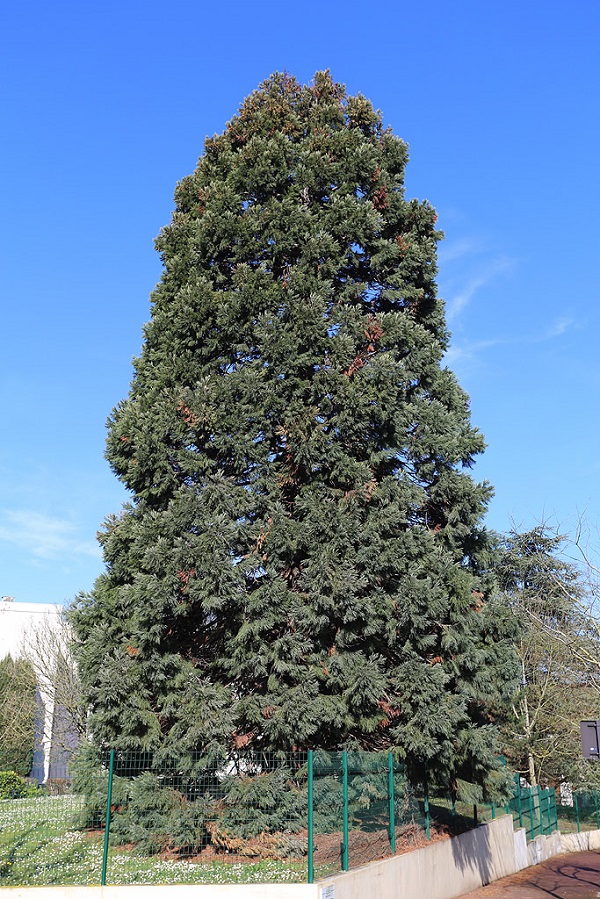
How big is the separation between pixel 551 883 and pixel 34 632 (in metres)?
22.5

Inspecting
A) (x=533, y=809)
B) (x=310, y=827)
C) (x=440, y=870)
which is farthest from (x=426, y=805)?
(x=533, y=809)

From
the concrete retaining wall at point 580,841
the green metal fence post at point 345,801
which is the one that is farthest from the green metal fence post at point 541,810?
the green metal fence post at point 345,801

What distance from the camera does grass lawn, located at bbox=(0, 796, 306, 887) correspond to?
9.91 metres

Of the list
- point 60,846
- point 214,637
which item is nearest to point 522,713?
point 214,637

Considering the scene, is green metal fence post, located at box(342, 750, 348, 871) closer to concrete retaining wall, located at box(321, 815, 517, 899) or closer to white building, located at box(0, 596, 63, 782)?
concrete retaining wall, located at box(321, 815, 517, 899)

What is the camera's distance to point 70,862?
→ 1040cm

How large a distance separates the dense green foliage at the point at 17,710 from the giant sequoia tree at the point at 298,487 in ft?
49.5

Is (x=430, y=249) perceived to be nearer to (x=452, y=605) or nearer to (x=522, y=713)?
(x=452, y=605)

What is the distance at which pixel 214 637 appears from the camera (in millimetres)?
12938

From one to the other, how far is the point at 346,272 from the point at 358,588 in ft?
21.1

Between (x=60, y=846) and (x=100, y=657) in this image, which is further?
(x=100, y=657)

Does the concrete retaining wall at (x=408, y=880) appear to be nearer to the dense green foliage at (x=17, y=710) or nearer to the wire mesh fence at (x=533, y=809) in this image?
the wire mesh fence at (x=533, y=809)

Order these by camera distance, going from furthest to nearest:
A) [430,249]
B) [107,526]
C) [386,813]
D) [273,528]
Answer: [430,249] → [107,526] → [273,528] → [386,813]

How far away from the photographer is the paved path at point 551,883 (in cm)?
1409
